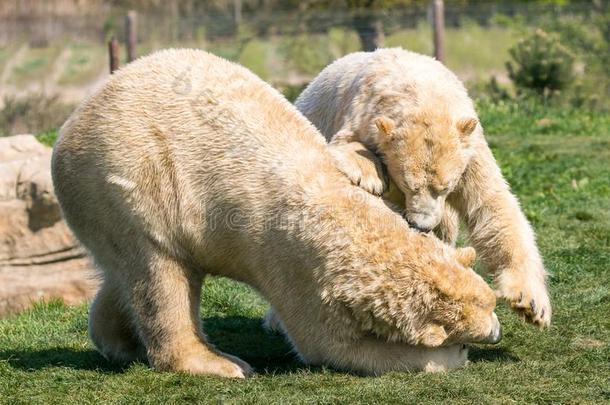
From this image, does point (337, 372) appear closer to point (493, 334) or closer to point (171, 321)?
point (493, 334)

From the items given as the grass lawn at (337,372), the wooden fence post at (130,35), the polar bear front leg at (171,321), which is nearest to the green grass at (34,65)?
the wooden fence post at (130,35)

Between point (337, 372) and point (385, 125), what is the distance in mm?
1298

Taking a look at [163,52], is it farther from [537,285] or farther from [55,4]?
[55,4]

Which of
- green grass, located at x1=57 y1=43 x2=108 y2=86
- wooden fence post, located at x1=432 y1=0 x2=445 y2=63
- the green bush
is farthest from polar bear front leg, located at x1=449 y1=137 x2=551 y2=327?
green grass, located at x1=57 y1=43 x2=108 y2=86

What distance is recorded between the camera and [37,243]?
25.3ft

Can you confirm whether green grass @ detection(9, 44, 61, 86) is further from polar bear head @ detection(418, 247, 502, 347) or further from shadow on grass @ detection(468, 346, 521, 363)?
polar bear head @ detection(418, 247, 502, 347)

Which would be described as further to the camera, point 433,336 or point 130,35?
point 130,35

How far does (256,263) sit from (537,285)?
59.1 inches

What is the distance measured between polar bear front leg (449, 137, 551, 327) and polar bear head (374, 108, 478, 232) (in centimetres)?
30

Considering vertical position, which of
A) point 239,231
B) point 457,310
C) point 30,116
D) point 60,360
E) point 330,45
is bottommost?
point 30,116

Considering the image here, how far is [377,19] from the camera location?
17.1 meters

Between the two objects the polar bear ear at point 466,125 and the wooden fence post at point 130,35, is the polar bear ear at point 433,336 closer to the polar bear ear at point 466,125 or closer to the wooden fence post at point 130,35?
the polar bear ear at point 466,125

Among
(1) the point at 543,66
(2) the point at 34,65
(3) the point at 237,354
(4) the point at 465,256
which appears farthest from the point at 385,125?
(2) the point at 34,65

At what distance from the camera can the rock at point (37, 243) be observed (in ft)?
24.9
